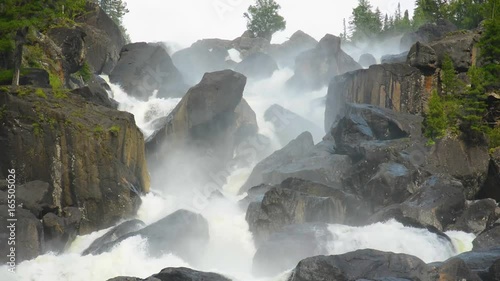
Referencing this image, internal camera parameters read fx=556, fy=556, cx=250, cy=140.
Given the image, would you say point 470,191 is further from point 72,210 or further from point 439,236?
point 72,210

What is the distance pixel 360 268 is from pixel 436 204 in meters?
12.5

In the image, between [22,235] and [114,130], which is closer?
[22,235]

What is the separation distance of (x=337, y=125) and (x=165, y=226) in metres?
19.3

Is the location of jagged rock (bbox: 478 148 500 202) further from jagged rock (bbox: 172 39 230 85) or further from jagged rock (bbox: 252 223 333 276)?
jagged rock (bbox: 172 39 230 85)

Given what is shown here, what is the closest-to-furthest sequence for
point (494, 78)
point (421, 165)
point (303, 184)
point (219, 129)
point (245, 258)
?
point (245, 258) → point (303, 184) → point (421, 165) → point (494, 78) → point (219, 129)

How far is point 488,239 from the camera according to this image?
26281 millimetres

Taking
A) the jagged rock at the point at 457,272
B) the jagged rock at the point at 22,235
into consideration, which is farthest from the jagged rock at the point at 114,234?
the jagged rock at the point at 457,272

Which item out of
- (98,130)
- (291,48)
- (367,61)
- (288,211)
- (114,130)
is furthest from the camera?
(291,48)

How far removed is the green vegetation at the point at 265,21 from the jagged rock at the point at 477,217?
80.7m

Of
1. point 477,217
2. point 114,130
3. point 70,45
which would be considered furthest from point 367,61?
point 114,130

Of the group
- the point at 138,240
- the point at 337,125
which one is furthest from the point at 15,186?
the point at 337,125

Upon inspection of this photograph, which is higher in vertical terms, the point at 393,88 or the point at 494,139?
the point at 393,88

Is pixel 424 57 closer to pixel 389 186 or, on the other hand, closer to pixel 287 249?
pixel 389 186

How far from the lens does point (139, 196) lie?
34.5 m
